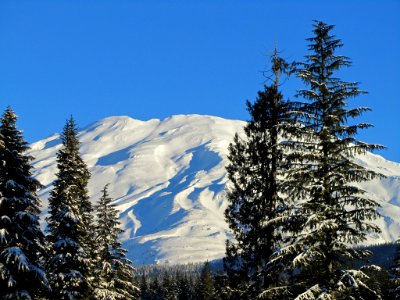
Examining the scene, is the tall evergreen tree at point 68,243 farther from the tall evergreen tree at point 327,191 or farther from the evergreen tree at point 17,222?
the tall evergreen tree at point 327,191

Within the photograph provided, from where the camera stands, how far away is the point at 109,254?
43156 millimetres

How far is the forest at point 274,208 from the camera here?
19.2m

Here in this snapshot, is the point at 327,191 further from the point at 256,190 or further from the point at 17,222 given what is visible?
the point at 17,222

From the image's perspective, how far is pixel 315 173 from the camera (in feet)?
65.5

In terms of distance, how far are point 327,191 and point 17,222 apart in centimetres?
1414

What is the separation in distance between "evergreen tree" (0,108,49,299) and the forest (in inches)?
1.9

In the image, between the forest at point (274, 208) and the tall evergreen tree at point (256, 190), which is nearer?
the forest at point (274, 208)

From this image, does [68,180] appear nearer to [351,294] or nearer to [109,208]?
[109,208]

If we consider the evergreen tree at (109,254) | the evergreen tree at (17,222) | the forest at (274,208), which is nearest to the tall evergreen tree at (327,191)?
the forest at (274,208)

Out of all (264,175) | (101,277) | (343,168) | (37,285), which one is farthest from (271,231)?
(101,277)

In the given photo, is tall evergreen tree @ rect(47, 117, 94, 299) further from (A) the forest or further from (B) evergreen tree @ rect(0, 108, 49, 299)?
(B) evergreen tree @ rect(0, 108, 49, 299)

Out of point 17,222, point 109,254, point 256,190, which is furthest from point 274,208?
point 109,254

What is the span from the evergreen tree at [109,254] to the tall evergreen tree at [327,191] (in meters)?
24.3

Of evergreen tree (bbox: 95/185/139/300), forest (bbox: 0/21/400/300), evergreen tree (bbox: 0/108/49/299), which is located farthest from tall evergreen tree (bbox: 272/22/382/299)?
evergreen tree (bbox: 95/185/139/300)
